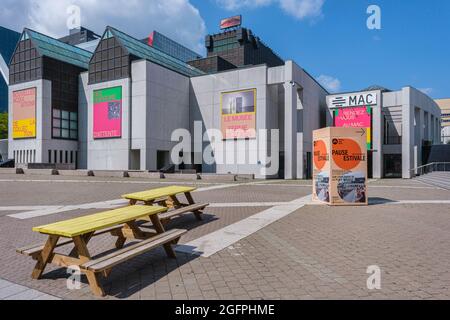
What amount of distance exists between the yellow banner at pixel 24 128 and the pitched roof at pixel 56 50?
27.7ft

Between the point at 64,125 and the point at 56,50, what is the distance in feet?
32.4

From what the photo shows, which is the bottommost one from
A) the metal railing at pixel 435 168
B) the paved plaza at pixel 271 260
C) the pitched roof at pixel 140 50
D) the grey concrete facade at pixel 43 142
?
the paved plaza at pixel 271 260

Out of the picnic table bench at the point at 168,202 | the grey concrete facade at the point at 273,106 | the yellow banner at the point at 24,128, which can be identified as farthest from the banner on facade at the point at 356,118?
the yellow banner at the point at 24,128

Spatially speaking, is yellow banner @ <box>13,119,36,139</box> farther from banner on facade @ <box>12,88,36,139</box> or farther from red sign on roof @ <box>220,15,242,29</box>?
red sign on roof @ <box>220,15,242,29</box>

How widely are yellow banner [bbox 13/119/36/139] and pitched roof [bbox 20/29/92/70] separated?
843cm

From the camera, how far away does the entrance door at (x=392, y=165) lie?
35.3m

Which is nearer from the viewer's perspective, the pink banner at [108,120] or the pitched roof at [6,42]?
the pink banner at [108,120]

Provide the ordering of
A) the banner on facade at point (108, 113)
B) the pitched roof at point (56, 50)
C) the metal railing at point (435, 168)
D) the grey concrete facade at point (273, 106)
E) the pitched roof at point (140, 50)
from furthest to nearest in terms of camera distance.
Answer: the pitched roof at point (56, 50) → the pitched roof at point (140, 50) → the banner on facade at point (108, 113) → the grey concrete facade at point (273, 106) → the metal railing at point (435, 168)

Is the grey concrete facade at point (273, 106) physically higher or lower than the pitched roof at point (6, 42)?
lower

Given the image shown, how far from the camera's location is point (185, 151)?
118ft

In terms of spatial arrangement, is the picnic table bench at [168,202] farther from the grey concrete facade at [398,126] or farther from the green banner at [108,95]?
the grey concrete facade at [398,126]

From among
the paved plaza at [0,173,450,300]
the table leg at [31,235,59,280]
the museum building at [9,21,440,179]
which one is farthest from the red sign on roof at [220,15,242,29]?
the table leg at [31,235,59,280]

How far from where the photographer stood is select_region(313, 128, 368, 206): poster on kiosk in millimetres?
10680
